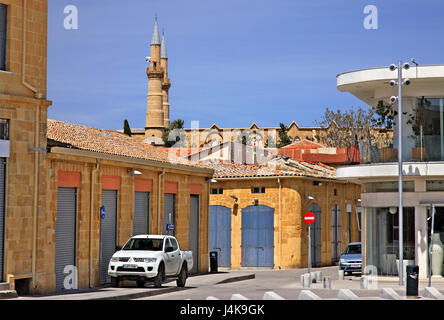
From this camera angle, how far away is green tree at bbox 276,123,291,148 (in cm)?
14512

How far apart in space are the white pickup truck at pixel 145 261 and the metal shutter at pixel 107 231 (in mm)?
1631

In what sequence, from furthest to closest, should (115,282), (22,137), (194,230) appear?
(194,230) < (115,282) < (22,137)

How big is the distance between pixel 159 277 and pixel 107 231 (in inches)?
156

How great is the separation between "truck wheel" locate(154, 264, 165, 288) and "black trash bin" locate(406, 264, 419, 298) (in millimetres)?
8607

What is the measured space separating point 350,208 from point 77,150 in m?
28.6

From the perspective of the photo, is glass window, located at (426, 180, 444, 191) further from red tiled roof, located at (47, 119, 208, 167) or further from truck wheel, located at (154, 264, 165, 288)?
red tiled roof, located at (47, 119, 208, 167)

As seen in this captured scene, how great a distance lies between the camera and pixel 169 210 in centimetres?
3597

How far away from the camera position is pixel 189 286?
99.2ft

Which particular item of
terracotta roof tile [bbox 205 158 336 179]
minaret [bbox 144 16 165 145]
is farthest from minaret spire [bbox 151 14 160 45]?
terracotta roof tile [bbox 205 158 336 179]

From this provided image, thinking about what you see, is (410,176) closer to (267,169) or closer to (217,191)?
(267,169)

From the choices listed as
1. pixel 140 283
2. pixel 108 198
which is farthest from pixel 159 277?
pixel 108 198
